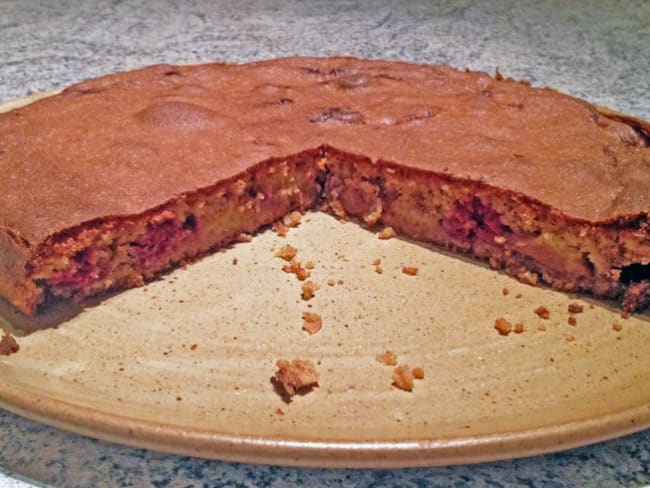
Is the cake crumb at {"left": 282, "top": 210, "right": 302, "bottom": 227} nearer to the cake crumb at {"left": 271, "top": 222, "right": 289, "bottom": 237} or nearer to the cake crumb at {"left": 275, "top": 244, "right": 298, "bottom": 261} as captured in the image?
the cake crumb at {"left": 271, "top": 222, "right": 289, "bottom": 237}

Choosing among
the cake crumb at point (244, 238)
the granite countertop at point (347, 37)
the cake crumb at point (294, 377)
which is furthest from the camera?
the granite countertop at point (347, 37)

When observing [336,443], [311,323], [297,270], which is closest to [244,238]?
[297,270]

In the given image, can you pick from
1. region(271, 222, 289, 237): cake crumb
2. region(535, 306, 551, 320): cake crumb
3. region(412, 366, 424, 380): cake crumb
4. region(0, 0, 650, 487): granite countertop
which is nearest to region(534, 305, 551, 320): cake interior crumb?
region(535, 306, 551, 320): cake crumb

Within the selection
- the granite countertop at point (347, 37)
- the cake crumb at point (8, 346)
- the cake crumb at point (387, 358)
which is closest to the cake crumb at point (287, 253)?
the cake crumb at point (387, 358)

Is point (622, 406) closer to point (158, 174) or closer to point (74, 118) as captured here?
point (158, 174)

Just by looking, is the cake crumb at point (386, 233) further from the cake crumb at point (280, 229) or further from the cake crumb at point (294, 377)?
the cake crumb at point (294, 377)

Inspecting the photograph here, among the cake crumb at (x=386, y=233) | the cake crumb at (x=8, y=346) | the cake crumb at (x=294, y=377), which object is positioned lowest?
the cake crumb at (x=386, y=233)

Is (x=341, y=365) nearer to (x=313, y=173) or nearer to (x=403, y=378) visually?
(x=403, y=378)
